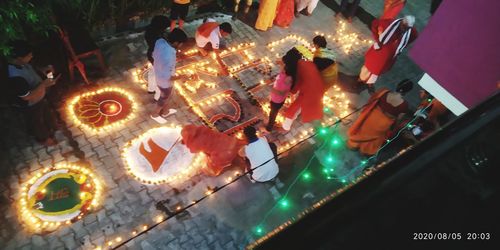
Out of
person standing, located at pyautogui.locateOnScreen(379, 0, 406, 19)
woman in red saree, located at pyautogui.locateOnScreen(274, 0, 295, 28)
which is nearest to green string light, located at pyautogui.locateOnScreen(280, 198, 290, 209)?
woman in red saree, located at pyautogui.locateOnScreen(274, 0, 295, 28)

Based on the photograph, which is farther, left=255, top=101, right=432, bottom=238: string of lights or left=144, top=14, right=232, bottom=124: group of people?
left=255, top=101, right=432, bottom=238: string of lights

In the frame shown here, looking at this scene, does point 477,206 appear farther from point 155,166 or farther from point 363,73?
point 363,73

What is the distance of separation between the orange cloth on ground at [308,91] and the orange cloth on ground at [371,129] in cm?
91

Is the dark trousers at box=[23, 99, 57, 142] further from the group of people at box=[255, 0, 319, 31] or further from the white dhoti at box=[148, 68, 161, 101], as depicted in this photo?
the group of people at box=[255, 0, 319, 31]

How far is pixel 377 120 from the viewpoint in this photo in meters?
7.08

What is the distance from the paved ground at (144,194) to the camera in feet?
18.5

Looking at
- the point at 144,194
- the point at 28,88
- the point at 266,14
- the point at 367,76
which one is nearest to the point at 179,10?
the point at 266,14

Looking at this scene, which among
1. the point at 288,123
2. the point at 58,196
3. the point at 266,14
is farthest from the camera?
the point at 266,14

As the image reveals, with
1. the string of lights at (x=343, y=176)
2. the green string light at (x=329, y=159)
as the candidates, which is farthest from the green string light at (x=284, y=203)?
the green string light at (x=329, y=159)

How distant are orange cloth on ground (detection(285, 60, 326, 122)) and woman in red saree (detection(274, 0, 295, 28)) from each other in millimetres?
3903

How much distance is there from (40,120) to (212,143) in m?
2.90

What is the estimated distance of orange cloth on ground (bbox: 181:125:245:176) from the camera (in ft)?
20.6

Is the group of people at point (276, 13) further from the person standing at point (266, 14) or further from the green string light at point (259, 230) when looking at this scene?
the green string light at point (259, 230)

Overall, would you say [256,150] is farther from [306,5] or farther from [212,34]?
[306,5]
